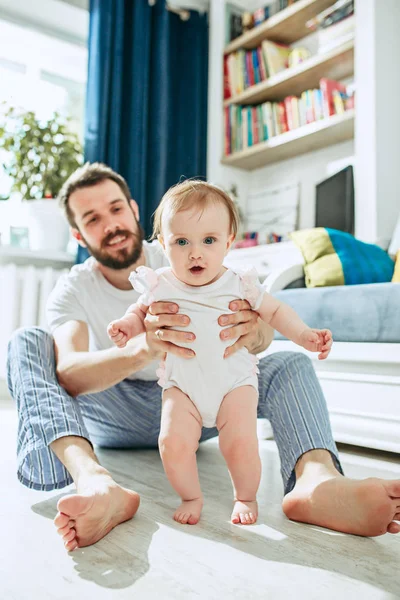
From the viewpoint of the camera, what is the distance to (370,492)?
0.76 m

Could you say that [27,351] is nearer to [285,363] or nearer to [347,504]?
[285,363]

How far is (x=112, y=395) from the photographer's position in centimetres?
125

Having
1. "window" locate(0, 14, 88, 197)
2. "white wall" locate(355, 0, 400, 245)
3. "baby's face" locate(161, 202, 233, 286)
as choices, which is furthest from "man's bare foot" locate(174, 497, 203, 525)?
"window" locate(0, 14, 88, 197)

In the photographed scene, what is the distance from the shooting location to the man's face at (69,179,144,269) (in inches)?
54.3

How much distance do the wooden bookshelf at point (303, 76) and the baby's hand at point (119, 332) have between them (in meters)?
2.09

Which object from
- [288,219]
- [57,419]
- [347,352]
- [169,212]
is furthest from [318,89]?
[57,419]

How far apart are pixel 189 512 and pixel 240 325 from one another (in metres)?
0.34

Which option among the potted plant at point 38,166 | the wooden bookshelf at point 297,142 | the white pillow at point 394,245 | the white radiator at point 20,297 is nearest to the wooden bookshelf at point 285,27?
the wooden bookshelf at point 297,142

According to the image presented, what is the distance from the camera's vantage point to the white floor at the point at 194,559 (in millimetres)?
637

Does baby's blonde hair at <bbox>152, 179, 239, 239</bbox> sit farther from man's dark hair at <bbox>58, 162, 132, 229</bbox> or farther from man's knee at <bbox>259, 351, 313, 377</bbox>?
man's dark hair at <bbox>58, 162, 132, 229</bbox>

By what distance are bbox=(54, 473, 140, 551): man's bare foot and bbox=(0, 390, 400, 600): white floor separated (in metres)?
0.02

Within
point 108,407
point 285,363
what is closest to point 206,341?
point 285,363

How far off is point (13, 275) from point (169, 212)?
1.78 meters

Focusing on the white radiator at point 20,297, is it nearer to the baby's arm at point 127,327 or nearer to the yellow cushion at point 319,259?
the yellow cushion at point 319,259
